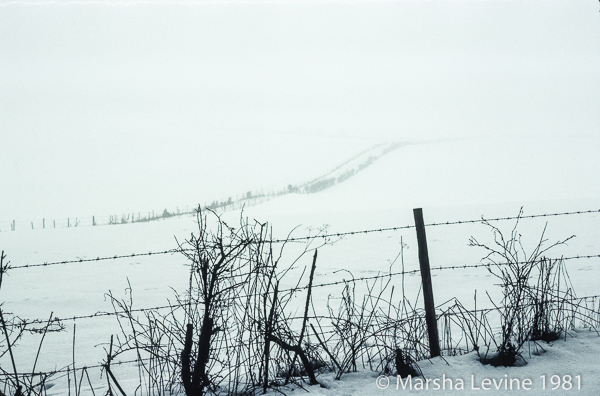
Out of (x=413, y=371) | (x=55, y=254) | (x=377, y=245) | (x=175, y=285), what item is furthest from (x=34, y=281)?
(x=413, y=371)

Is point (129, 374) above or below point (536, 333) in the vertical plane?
below

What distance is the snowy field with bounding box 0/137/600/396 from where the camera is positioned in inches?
146

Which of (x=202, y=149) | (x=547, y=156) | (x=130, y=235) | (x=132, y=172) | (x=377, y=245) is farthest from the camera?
(x=202, y=149)

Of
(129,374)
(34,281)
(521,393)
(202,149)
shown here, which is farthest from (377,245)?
(202,149)

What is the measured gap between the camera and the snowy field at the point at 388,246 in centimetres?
370

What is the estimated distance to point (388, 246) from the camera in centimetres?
1451

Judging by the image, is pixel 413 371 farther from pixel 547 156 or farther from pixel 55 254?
pixel 547 156

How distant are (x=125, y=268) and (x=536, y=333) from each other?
37.3ft

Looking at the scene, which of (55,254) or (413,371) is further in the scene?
(55,254)

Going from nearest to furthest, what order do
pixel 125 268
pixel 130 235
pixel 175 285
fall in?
pixel 175 285 → pixel 125 268 → pixel 130 235

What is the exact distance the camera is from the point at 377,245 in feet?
48.2

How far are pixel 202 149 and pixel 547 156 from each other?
3399 centimetres

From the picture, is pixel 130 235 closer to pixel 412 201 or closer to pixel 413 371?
pixel 412 201

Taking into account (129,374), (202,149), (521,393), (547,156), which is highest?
(202,149)
